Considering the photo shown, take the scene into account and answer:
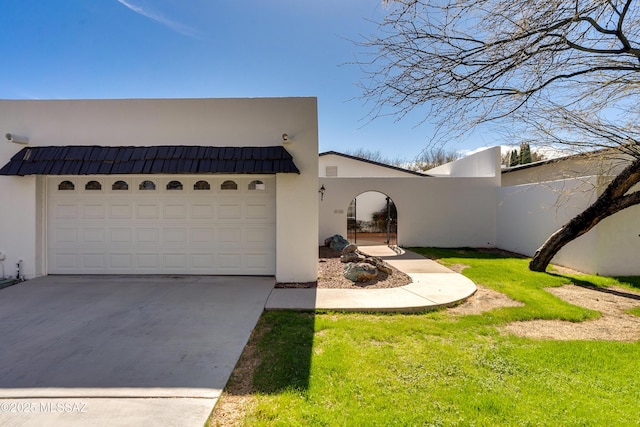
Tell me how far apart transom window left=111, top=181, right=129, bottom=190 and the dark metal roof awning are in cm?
82

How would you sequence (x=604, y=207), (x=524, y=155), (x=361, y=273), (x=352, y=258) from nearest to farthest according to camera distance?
1. (x=361, y=273)
2. (x=604, y=207)
3. (x=352, y=258)
4. (x=524, y=155)

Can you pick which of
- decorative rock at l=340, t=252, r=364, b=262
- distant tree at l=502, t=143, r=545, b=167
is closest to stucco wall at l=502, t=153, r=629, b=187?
distant tree at l=502, t=143, r=545, b=167

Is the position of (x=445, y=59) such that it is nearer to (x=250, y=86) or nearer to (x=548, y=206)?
(x=250, y=86)

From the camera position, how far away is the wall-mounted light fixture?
252 inches

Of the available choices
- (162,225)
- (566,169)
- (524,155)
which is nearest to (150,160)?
(162,225)

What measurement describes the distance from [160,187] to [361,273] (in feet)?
17.6

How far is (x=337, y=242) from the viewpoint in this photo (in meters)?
11.6

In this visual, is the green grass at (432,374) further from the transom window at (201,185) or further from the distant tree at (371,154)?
the distant tree at (371,154)

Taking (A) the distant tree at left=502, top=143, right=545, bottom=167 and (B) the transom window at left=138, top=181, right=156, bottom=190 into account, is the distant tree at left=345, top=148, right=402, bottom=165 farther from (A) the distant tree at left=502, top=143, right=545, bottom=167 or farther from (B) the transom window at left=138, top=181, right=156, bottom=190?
(B) the transom window at left=138, top=181, right=156, bottom=190

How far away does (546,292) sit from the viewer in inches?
245

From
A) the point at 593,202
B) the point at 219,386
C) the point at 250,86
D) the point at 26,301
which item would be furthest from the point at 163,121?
the point at 593,202

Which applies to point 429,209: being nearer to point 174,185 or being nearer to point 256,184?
point 256,184

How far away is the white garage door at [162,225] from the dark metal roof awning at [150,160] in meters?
0.74

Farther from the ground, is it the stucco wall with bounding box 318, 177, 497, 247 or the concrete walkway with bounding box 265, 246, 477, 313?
the stucco wall with bounding box 318, 177, 497, 247
